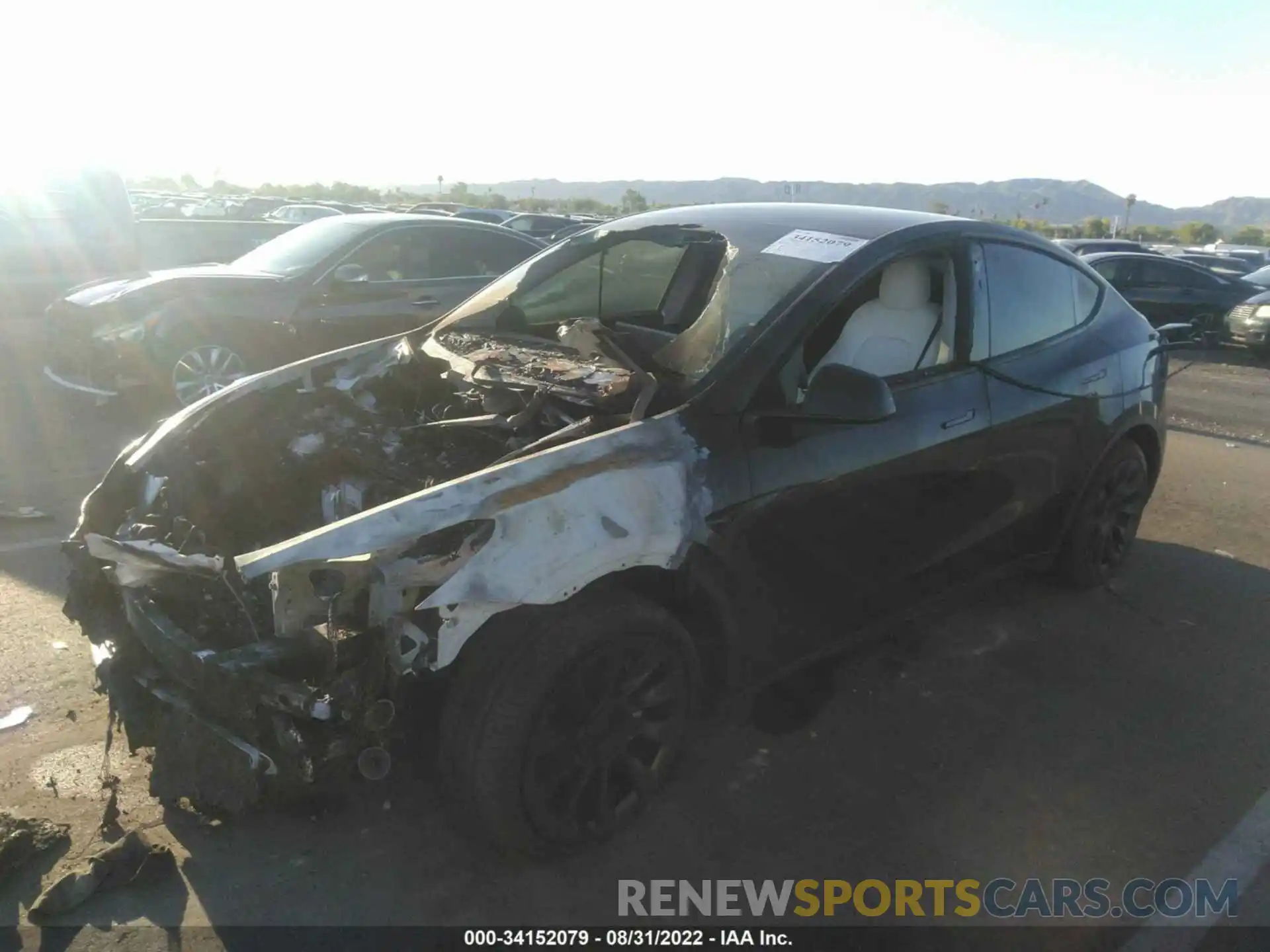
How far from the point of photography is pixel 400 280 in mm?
7543

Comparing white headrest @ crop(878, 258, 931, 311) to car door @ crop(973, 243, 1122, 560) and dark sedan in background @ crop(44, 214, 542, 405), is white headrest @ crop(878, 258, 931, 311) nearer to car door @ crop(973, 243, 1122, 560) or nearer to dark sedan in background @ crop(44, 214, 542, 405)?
car door @ crop(973, 243, 1122, 560)

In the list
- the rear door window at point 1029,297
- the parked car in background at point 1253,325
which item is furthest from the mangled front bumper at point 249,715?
the parked car in background at point 1253,325

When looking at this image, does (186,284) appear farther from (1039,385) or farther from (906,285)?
(1039,385)

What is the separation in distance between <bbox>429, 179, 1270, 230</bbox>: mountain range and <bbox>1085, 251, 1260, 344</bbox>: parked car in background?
248 feet

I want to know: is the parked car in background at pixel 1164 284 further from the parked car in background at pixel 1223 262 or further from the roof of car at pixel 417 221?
the roof of car at pixel 417 221

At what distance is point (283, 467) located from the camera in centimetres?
325

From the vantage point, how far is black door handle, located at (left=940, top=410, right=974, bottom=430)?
3449mm

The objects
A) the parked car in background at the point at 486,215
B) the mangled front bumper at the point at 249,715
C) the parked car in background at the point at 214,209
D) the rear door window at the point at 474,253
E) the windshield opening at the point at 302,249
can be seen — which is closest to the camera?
the mangled front bumper at the point at 249,715

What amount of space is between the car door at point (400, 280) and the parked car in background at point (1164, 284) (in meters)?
11.2

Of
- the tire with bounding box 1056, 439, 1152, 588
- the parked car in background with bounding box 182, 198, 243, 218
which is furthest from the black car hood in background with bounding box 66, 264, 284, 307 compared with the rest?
the parked car in background with bounding box 182, 198, 243, 218

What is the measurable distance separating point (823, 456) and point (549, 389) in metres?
0.94

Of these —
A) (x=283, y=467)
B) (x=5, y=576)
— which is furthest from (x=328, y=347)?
(x=283, y=467)

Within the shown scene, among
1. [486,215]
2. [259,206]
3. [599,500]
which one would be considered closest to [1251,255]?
[486,215]

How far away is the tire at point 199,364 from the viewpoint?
7203mm
